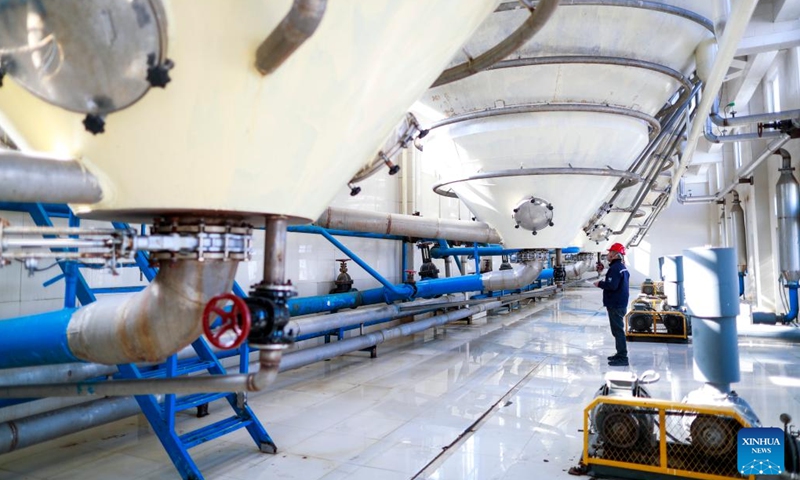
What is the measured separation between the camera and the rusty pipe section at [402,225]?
5.37m

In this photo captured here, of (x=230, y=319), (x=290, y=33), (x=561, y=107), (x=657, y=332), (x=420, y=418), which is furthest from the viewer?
(x=657, y=332)

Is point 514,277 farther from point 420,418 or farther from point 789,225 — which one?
point 789,225

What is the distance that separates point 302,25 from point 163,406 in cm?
239

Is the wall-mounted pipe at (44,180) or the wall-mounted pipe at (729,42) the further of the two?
the wall-mounted pipe at (729,42)

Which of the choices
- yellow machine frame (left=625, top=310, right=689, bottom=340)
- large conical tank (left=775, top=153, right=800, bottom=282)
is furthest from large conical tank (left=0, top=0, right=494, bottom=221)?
large conical tank (left=775, top=153, right=800, bottom=282)

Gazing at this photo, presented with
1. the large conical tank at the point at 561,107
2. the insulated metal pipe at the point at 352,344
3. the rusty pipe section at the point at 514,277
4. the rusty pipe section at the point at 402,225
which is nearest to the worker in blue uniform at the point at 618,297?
the rusty pipe section at the point at 514,277

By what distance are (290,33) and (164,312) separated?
2.94ft

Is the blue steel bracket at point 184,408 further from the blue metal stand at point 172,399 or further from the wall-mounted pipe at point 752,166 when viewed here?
the wall-mounted pipe at point 752,166

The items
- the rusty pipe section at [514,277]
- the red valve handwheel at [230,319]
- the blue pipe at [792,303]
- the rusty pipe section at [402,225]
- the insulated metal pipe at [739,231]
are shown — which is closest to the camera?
the red valve handwheel at [230,319]

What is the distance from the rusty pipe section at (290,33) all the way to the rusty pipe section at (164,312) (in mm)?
624

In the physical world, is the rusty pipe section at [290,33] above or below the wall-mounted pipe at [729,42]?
below

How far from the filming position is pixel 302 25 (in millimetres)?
1263

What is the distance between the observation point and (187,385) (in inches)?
67.7

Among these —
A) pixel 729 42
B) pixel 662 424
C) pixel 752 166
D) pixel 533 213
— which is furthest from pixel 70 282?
pixel 752 166
